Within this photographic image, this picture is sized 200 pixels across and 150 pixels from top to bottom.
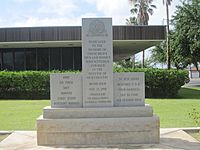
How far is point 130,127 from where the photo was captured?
8297 mm

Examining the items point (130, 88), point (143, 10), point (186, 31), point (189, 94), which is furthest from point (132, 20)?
point (130, 88)

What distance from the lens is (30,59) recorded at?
92.3 ft

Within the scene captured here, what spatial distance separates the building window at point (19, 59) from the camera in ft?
92.1

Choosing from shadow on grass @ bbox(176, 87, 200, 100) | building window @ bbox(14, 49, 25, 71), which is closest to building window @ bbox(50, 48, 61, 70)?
building window @ bbox(14, 49, 25, 71)

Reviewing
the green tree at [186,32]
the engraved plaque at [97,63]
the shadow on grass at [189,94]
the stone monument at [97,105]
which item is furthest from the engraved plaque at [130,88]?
the green tree at [186,32]

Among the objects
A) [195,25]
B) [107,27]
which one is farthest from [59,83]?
[195,25]

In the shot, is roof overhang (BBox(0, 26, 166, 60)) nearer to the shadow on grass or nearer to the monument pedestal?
the shadow on grass

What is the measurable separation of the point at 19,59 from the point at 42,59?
1669mm

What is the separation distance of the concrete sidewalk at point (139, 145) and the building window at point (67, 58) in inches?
708

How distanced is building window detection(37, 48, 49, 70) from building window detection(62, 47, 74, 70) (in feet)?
3.69

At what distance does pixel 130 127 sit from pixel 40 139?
6.18 feet

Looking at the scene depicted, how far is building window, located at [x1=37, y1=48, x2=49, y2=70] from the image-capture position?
27.8m

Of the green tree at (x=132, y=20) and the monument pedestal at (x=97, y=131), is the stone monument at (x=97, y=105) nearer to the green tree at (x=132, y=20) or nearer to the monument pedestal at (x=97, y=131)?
the monument pedestal at (x=97, y=131)

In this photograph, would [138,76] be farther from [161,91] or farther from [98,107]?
[161,91]
